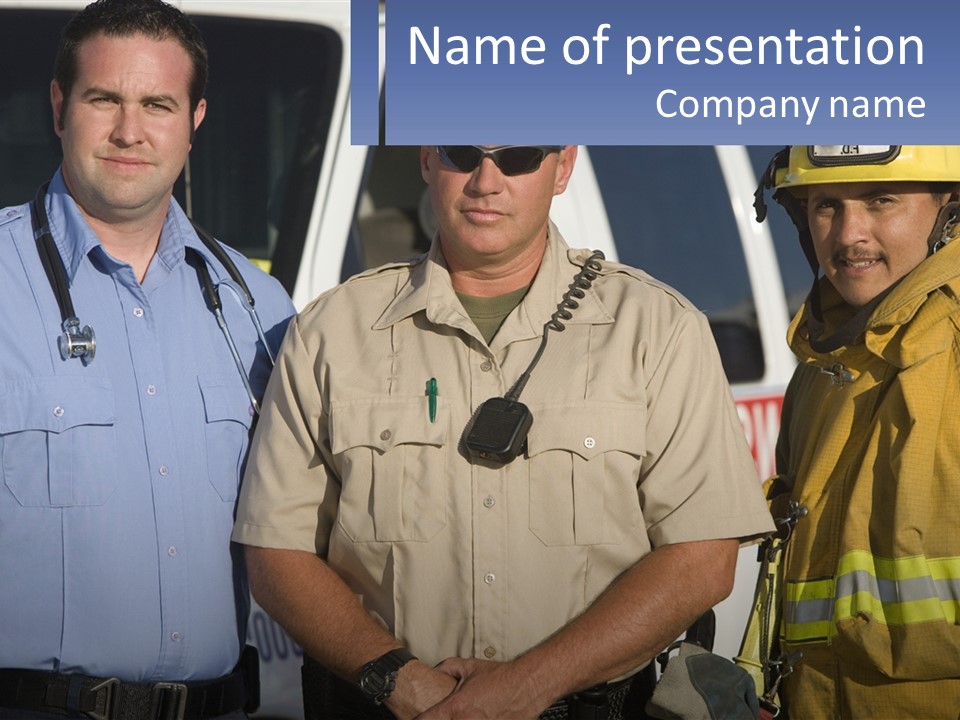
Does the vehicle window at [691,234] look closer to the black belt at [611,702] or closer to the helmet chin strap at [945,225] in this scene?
the helmet chin strap at [945,225]

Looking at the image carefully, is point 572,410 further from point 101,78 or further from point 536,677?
point 101,78

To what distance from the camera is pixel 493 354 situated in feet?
9.59

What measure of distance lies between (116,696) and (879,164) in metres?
2.07

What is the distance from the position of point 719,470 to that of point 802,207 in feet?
3.10

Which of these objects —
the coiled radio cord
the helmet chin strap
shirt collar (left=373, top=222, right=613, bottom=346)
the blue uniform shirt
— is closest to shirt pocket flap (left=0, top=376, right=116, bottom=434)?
the blue uniform shirt

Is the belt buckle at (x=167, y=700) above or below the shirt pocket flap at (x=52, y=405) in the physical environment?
below

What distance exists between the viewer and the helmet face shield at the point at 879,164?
10.4 feet

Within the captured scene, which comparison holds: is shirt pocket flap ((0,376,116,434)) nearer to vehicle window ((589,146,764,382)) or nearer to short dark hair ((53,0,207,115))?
short dark hair ((53,0,207,115))

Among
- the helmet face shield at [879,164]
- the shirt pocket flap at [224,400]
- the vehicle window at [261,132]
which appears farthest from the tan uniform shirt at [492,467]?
the vehicle window at [261,132]

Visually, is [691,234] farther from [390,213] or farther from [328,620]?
[328,620]

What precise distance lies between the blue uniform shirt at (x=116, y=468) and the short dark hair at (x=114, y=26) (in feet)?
0.86

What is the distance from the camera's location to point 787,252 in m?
5.24

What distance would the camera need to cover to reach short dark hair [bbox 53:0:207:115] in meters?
3.02

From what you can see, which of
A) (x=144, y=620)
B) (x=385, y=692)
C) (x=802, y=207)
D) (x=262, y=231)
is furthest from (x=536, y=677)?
(x=262, y=231)
